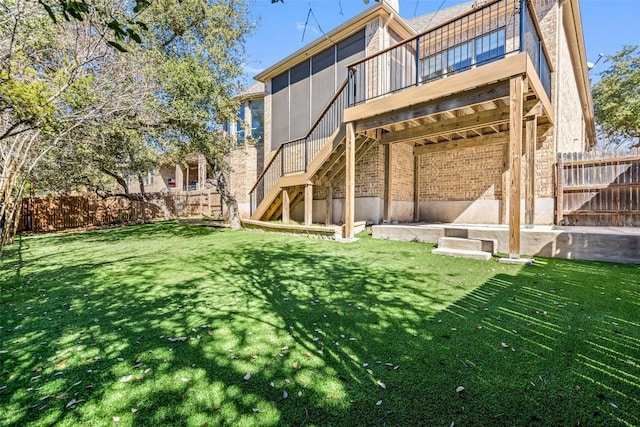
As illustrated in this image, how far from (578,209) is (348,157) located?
6035 mm

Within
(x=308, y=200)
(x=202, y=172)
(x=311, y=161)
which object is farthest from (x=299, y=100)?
(x=202, y=172)

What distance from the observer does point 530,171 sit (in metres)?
7.61

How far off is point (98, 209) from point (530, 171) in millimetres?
18810

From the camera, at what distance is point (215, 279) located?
4.78 metres

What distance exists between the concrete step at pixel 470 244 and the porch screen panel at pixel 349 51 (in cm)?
682

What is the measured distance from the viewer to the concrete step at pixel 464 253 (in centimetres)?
560

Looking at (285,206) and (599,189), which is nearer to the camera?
(599,189)

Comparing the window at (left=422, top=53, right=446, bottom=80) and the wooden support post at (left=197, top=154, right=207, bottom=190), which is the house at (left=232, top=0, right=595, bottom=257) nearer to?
the window at (left=422, top=53, right=446, bottom=80)

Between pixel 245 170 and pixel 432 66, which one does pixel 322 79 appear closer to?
pixel 432 66

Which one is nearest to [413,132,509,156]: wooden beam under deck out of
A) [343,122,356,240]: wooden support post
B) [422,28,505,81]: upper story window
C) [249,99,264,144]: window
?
[422,28,505,81]: upper story window

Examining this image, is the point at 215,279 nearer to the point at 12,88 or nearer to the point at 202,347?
the point at 202,347

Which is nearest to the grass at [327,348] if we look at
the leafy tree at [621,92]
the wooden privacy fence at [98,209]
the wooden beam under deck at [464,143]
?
the wooden beam under deck at [464,143]

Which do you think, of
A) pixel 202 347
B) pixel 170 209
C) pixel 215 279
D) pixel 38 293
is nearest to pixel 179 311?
pixel 202 347

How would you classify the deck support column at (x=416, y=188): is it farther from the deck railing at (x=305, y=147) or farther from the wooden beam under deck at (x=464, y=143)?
the deck railing at (x=305, y=147)
